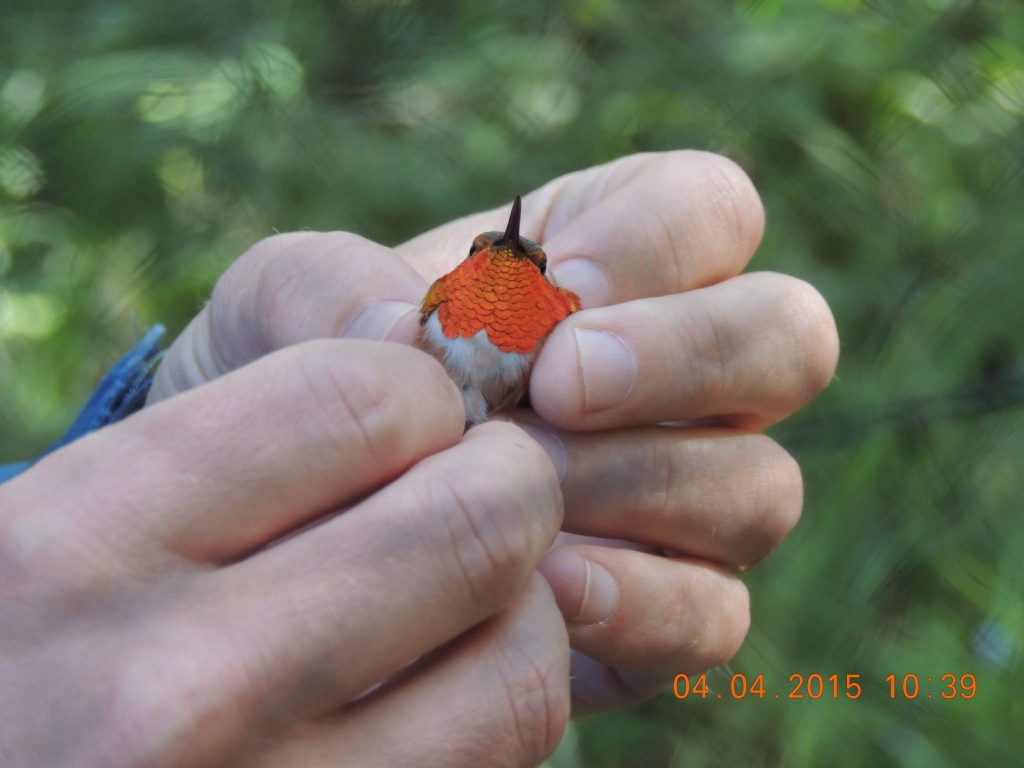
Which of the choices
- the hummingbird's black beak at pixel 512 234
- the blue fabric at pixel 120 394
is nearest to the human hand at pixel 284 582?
the hummingbird's black beak at pixel 512 234

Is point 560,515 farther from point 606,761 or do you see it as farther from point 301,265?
point 606,761

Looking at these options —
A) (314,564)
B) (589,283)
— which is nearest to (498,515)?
(314,564)

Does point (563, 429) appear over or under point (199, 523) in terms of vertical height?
under

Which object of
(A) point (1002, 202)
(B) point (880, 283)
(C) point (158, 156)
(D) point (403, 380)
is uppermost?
(D) point (403, 380)

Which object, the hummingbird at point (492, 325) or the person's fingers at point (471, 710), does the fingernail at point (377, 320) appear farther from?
the person's fingers at point (471, 710)

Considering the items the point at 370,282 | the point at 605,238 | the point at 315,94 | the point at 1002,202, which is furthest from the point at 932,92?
the point at 370,282

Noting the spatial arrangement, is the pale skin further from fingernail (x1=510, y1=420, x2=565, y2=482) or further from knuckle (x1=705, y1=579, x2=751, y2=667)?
knuckle (x1=705, y1=579, x2=751, y2=667)
